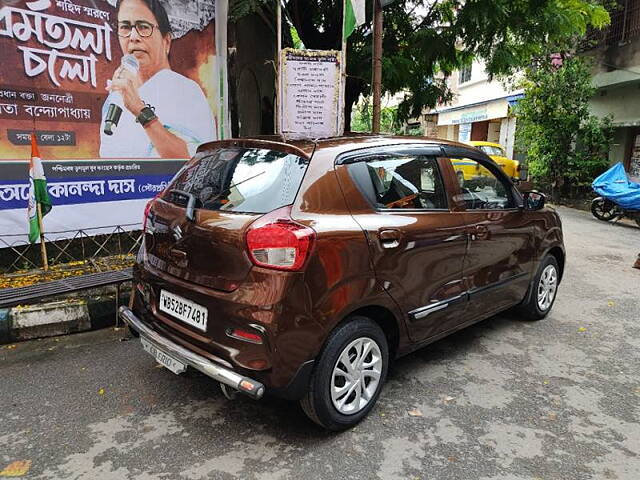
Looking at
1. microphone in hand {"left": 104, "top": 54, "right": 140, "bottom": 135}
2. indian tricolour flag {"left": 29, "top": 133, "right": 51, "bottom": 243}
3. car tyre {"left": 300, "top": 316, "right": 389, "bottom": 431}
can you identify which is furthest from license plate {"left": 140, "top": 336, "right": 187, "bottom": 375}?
microphone in hand {"left": 104, "top": 54, "right": 140, "bottom": 135}

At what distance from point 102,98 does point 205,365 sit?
4.07 metres

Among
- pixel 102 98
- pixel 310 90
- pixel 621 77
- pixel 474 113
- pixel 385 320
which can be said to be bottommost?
pixel 385 320

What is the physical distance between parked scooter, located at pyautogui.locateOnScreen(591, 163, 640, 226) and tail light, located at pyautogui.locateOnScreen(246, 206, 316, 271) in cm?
1021

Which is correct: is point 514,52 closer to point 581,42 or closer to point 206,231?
point 206,231

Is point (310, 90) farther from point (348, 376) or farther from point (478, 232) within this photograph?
point (348, 376)

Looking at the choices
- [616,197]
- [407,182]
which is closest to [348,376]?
[407,182]

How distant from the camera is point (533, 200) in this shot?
426 centimetres

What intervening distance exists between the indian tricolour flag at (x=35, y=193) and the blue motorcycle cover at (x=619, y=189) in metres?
10.7

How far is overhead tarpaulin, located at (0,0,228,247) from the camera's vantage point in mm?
4797

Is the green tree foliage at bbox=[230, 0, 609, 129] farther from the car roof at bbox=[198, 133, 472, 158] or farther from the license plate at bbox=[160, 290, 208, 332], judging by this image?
the license plate at bbox=[160, 290, 208, 332]

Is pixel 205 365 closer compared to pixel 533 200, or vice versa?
pixel 205 365

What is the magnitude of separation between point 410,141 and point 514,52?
4373mm

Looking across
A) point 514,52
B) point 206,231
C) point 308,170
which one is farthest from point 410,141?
point 514,52

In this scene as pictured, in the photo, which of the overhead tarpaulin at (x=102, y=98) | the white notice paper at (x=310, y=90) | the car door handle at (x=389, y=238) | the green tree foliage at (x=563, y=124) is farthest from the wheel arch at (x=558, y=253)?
the green tree foliage at (x=563, y=124)
